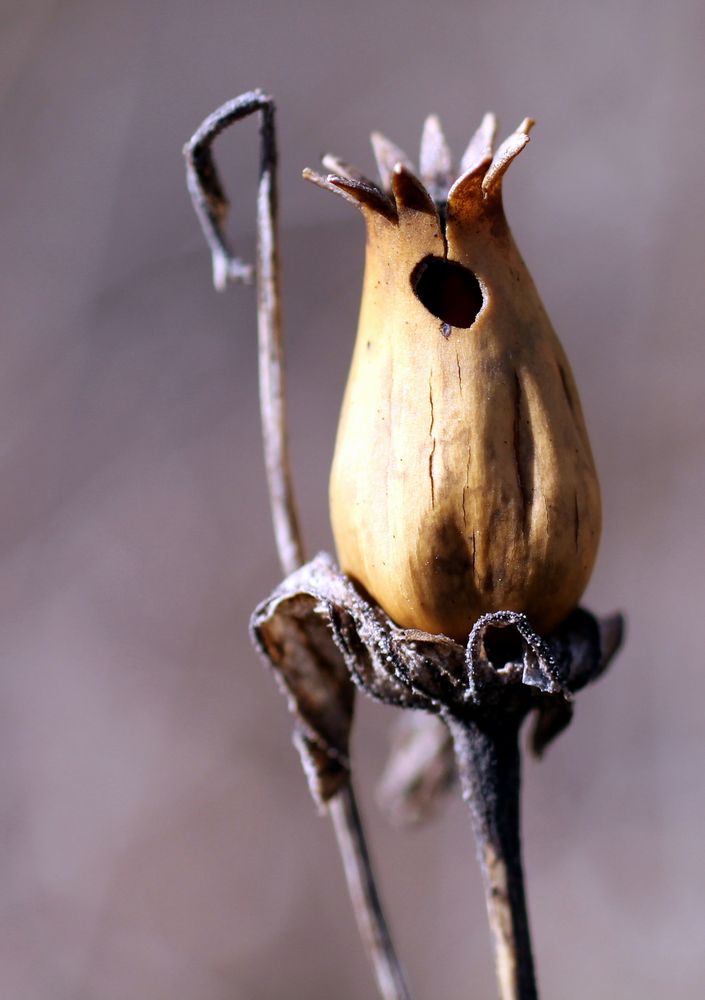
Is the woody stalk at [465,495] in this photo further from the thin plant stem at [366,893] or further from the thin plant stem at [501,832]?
the thin plant stem at [366,893]

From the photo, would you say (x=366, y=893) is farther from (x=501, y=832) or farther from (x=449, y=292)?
(x=449, y=292)

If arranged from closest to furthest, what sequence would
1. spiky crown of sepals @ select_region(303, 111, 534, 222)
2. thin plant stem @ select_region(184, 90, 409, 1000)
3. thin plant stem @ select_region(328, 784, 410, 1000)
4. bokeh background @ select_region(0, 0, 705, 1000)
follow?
spiky crown of sepals @ select_region(303, 111, 534, 222) < thin plant stem @ select_region(184, 90, 409, 1000) < thin plant stem @ select_region(328, 784, 410, 1000) < bokeh background @ select_region(0, 0, 705, 1000)

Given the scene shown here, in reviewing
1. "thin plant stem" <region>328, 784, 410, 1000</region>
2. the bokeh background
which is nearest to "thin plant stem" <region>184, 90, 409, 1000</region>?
"thin plant stem" <region>328, 784, 410, 1000</region>


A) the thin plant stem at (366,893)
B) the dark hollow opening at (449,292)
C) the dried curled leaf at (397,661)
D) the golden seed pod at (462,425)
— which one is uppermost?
the dark hollow opening at (449,292)

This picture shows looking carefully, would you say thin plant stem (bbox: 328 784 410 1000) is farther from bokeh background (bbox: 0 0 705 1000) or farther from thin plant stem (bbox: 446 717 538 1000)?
bokeh background (bbox: 0 0 705 1000)

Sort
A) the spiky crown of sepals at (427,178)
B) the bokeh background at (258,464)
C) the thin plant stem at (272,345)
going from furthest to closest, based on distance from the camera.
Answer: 1. the bokeh background at (258,464)
2. the thin plant stem at (272,345)
3. the spiky crown of sepals at (427,178)

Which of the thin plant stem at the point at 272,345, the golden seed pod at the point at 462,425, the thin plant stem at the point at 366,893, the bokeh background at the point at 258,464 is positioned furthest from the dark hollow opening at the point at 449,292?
the bokeh background at the point at 258,464

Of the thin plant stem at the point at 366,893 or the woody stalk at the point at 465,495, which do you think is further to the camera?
the thin plant stem at the point at 366,893
